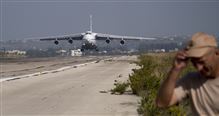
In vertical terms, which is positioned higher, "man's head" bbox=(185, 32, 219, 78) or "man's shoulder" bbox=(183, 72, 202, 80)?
"man's head" bbox=(185, 32, 219, 78)

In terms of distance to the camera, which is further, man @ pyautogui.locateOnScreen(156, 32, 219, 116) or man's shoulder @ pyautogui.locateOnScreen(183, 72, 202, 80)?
man's shoulder @ pyautogui.locateOnScreen(183, 72, 202, 80)

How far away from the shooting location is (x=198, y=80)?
4.29 meters

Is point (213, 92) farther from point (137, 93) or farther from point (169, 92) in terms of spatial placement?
point (137, 93)

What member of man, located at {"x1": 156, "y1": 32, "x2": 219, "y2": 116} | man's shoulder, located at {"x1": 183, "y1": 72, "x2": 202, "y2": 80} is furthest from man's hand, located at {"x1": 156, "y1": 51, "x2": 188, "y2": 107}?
man's shoulder, located at {"x1": 183, "y1": 72, "x2": 202, "y2": 80}

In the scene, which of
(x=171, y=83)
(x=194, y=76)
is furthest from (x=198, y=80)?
(x=171, y=83)

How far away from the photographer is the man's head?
13.3 feet

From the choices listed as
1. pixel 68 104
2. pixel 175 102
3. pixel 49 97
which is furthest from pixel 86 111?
pixel 175 102

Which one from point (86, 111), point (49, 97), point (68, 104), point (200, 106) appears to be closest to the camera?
point (200, 106)

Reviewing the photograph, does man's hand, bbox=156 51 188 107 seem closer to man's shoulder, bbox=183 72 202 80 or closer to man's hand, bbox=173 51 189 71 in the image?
man's hand, bbox=173 51 189 71

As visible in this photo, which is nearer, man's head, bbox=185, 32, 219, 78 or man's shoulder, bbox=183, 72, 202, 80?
man's head, bbox=185, 32, 219, 78

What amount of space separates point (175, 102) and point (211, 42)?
57 centimetres

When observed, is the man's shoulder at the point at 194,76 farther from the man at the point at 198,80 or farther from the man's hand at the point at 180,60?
the man's hand at the point at 180,60

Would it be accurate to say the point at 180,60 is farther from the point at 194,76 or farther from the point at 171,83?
the point at 194,76

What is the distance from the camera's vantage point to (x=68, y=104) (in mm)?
18438
